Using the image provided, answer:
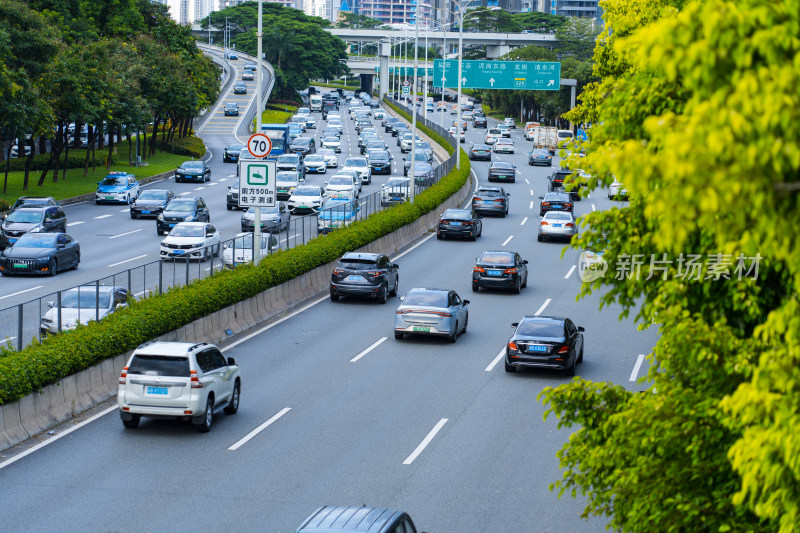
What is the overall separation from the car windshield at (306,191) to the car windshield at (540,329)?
31.7 meters

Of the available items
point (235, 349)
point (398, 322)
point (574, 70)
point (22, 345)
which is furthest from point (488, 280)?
point (574, 70)

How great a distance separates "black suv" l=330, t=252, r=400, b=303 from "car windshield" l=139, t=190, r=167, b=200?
868 inches

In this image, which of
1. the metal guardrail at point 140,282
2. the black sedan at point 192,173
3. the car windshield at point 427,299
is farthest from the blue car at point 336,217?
the black sedan at point 192,173

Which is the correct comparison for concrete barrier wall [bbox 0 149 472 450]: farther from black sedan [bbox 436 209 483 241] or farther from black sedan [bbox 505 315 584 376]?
black sedan [bbox 505 315 584 376]

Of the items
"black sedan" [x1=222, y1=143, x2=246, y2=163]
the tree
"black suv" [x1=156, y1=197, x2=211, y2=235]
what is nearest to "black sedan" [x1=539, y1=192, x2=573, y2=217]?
"black suv" [x1=156, y1=197, x2=211, y2=235]

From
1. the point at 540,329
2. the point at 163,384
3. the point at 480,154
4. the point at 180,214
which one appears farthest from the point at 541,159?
the point at 163,384

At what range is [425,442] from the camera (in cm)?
1900

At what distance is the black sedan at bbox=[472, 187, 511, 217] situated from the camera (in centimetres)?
5617

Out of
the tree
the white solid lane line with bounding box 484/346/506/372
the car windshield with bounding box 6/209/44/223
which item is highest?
the tree

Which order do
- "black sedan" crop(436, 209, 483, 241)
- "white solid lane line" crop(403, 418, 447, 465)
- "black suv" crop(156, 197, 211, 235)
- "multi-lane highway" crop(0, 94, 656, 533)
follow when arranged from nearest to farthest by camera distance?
"multi-lane highway" crop(0, 94, 656, 533) < "white solid lane line" crop(403, 418, 447, 465) < "black suv" crop(156, 197, 211, 235) < "black sedan" crop(436, 209, 483, 241)

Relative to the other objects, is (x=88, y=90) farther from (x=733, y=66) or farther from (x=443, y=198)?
(x=733, y=66)

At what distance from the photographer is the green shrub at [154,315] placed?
61.6 feet

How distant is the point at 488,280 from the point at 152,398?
1864 centimetres

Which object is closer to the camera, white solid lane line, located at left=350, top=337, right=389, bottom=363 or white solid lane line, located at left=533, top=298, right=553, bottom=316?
white solid lane line, located at left=350, top=337, right=389, bottom=363
